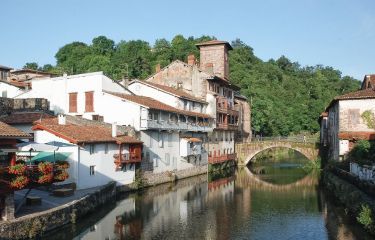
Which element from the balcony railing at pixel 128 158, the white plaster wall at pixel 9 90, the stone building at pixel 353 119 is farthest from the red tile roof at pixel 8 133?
the white plaster wall at pixel 9 90

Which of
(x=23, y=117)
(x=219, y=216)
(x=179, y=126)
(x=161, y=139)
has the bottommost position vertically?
(x=219, y=216)

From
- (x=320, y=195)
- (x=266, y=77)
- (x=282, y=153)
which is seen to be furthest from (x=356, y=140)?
(x=266, y=77)

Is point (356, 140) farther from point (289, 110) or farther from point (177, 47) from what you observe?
point (177, 47)

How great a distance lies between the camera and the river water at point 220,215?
27.0m

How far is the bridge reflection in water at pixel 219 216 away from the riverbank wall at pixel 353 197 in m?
0.98

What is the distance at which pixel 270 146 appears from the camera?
71.9m

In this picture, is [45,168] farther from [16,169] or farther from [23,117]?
[23,117]

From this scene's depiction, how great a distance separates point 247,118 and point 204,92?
27.1 m

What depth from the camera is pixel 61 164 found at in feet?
93.6

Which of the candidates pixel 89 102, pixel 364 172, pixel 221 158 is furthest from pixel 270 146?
pixel 364 172

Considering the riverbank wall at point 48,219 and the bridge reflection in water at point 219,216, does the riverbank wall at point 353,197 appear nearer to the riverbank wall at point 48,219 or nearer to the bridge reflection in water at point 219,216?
the bridge reflection in water at point 219,216

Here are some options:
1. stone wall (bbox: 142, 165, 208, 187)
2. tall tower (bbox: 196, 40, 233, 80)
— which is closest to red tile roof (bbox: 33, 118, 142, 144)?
stone wall (bbox: 142, 165, 208, 187)

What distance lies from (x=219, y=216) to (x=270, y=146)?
4116 cm

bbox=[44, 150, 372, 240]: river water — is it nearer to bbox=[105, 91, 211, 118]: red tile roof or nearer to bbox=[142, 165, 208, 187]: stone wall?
bbox=[142, 165, 208, 187]: stone wall
